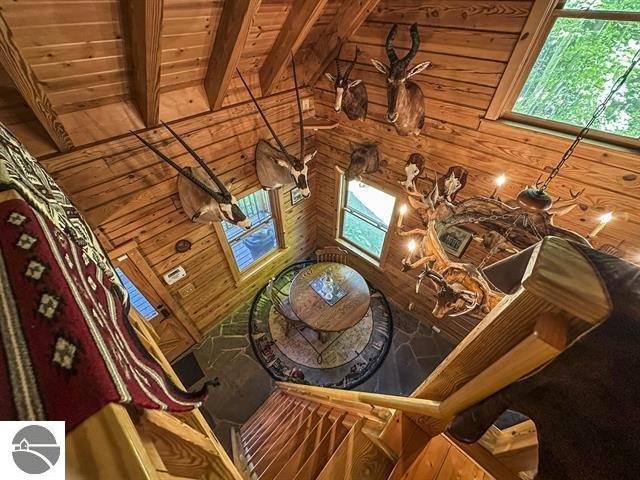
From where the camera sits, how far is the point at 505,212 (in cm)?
158

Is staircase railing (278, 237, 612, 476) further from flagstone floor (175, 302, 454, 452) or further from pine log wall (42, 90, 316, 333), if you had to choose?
flagstone floor (175, 302, 454, 452)

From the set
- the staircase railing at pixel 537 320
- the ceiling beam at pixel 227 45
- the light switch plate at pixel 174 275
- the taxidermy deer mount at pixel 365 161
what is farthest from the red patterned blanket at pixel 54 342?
the taxidermy deer mount at pixel 365 161

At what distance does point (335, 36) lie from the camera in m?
3.13

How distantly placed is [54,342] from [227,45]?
8.82 feet

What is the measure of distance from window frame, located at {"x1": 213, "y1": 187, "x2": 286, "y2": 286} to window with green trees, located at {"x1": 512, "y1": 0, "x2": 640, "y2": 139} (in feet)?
11.3

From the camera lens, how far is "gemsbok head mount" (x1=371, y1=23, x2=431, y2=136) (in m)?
2.37

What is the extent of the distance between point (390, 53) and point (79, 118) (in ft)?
9.29

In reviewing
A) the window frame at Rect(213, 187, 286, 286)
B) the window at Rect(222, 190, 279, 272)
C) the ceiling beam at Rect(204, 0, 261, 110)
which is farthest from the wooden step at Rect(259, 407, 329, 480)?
the ceiling beam at Rect(204, 0, 261, 110)

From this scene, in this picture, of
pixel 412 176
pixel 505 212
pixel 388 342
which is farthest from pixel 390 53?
pixel 388 342

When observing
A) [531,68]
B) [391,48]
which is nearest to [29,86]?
[391,48]

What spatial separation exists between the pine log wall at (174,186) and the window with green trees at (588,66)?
9.26 feet

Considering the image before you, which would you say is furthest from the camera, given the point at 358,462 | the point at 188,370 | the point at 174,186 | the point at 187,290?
A: the point at 188,370

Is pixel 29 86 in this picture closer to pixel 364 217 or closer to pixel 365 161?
pixel 365 161

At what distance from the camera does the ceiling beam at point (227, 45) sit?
A: 6.82 feet
